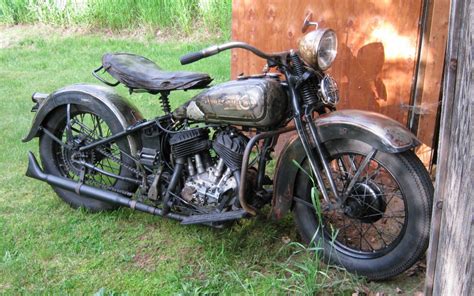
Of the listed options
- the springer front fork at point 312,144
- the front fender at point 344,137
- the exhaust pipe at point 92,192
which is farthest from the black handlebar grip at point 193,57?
the exhaust pipe at point 92,192

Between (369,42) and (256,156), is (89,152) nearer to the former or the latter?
(256,156)

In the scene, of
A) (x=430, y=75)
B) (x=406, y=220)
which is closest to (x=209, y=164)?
(x=406, y=220)

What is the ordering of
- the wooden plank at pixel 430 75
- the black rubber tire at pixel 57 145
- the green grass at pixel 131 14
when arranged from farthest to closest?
the green grass at pixel 131 14
the black rubber tire at pixel 57 145
the wooden plank at pixel 430 75

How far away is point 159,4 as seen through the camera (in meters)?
10.1

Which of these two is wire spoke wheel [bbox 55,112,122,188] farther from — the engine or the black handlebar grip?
the black handlebar grip

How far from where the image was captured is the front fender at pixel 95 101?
378cm

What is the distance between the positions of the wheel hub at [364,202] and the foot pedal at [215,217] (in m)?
0.62

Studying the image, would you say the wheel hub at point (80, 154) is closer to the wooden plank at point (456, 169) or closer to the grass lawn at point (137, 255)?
the grass lawn at point (137, 255)

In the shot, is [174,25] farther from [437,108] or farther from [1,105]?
[437,108]

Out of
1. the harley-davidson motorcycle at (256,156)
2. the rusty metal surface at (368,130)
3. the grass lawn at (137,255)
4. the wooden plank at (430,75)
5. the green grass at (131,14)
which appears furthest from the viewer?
the green grass at (131,14)

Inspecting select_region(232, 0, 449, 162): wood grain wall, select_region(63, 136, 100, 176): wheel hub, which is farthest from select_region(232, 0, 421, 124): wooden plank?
select_region(63, 136, 100, 176): wheel hub

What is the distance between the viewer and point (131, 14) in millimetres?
10320

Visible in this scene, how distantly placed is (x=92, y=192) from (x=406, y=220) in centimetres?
219

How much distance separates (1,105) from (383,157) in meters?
5.32
